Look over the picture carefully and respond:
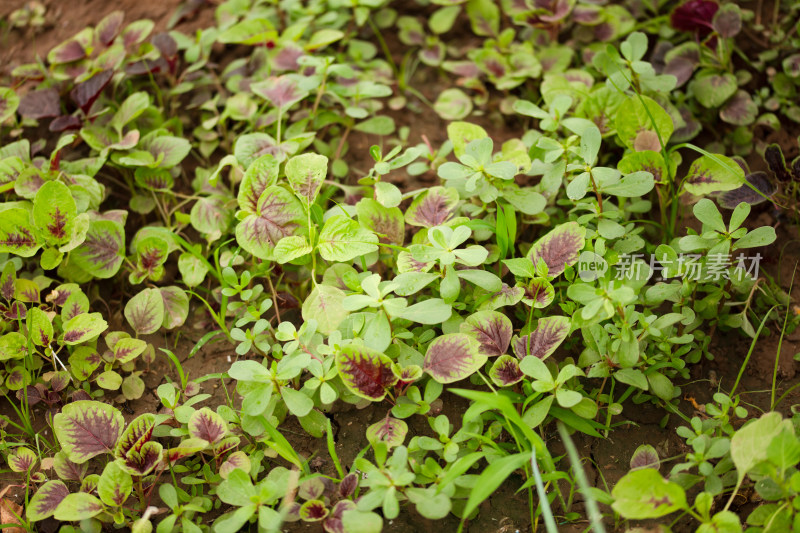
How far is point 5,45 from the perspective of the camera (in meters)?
2.87

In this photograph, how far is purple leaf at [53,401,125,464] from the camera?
5.48 ft

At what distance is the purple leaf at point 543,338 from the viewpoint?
5.60 feet

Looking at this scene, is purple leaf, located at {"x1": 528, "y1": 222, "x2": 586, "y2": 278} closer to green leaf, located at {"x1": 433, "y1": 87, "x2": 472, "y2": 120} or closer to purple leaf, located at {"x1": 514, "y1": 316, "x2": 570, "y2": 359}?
purple leaf, located at {"x1": 514, "y1": 316, "x2": 570, "y2": 359}

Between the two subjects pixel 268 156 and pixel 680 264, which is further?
pixel 268 156

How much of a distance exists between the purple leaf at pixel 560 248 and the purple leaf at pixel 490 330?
0.20m

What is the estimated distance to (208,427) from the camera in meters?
1.68

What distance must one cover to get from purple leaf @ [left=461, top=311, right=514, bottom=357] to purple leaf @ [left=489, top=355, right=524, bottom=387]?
0.15 ft

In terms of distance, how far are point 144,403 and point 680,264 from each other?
1.67 m

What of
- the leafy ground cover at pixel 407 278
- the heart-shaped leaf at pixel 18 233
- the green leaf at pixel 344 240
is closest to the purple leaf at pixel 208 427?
the leafy ground cover at pixel 407 278

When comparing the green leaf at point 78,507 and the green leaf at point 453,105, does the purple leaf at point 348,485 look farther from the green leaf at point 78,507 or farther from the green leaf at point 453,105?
the green leaf at point 453,105

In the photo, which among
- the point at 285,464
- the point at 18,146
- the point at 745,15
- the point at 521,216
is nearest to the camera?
the point at 285,464

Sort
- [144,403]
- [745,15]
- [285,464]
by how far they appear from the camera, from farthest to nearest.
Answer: [745,15] < [144,403] < [285,464]

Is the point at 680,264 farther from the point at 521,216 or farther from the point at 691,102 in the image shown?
the point at 691,102

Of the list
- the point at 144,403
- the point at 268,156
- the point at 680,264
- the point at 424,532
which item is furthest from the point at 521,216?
the point at 144,403
